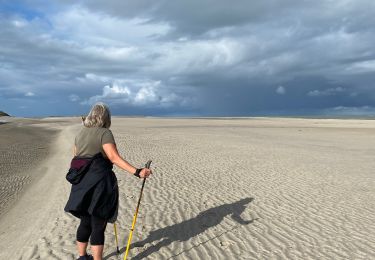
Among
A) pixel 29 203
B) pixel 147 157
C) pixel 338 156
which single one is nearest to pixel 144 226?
pixel 29 203

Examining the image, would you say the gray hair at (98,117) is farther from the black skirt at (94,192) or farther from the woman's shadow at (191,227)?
the woman's shadow at (191,227)

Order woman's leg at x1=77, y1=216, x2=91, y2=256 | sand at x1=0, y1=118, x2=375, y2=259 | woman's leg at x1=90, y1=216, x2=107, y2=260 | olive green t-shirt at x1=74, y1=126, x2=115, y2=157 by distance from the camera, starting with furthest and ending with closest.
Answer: sand at x1=0, y1=118, x2=375, y2=259 < woman's leg at x1=77, y1=216, x2=91, y2=256 < woman's leg at x1=90, y1=216, x2=107, y2=260 < olive green t-shirt at x1=74, y1=126, x2=115, y2=157

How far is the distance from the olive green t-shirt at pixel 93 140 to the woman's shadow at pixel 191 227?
2.28 meters

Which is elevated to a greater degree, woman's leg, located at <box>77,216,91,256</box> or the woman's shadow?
woman's leg, located at <box>77,216,91,256</box>

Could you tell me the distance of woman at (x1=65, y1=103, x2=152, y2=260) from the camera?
16.6ft

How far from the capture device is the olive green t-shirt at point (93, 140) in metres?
5.04

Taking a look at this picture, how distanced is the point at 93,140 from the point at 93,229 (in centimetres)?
126

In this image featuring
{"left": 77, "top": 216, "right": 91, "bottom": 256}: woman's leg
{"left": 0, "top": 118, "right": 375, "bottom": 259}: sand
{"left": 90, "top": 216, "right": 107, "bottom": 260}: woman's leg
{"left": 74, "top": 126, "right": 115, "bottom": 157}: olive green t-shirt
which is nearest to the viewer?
{"left": 74, "top": 126, "right": 115, "bottom": 157}: olive green t-shirt

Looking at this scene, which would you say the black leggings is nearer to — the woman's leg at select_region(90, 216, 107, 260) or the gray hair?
the woman's leg at select_region(90, 216, 107, 260)

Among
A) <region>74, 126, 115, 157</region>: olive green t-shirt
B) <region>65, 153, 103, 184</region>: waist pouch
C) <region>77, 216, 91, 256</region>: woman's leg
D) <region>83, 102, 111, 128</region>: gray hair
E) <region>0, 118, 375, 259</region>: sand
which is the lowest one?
<region>0, 118, 375, 259</region>: sand

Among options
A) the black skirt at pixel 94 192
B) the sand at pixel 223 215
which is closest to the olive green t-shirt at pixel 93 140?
the black skirt at pixel 94 192

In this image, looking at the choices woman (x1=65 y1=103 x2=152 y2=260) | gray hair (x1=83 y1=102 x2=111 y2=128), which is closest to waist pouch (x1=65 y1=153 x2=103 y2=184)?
woman (x1=65 y1=103 x2=152 y2=260)

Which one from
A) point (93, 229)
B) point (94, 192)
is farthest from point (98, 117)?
point (93, 229)

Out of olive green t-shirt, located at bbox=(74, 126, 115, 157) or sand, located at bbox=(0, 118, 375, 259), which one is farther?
sand, located at bbox=(0, 118, 375, 259)
